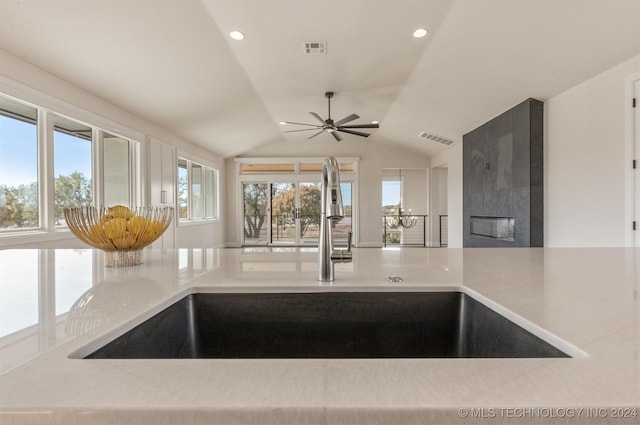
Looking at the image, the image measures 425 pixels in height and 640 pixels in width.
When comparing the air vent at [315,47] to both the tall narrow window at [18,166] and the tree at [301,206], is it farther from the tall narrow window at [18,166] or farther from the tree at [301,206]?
the tree at [301,206]

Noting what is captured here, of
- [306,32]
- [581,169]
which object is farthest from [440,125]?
[306,32]

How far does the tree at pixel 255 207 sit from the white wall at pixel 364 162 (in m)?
0.24

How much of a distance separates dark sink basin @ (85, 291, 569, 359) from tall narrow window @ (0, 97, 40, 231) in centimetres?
336

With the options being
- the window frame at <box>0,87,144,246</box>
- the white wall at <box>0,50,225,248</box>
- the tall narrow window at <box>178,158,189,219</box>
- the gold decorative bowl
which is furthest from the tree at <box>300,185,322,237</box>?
the gold decorative bowl

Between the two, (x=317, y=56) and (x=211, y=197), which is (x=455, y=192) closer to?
(x=317, y=56)

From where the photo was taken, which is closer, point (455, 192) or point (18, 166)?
point (18, 166)

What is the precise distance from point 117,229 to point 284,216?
295 inches

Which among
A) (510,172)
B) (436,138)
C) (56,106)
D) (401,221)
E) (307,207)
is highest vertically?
(436,138)

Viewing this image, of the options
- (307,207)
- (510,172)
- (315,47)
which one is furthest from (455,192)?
(315,47)

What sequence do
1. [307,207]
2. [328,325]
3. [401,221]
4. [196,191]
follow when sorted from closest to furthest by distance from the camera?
[328,325], [196,191], [307,207], [401,221]

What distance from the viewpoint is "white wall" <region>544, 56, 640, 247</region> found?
3070 mm

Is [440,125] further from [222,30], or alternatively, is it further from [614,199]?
[222,30]

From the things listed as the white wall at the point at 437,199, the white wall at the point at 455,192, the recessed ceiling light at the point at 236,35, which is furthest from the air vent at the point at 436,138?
the recessed ceiling light at the point at 236,35

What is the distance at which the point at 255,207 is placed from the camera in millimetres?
8594
